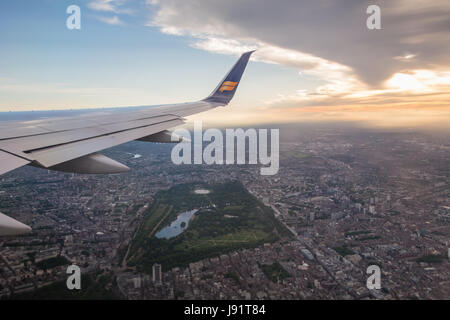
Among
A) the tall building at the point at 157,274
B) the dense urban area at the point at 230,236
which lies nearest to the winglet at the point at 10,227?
the dense urban area at the point at 230,236

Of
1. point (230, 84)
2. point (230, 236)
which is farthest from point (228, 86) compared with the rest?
point (230, 236)

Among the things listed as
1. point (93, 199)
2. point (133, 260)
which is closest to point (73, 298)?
point (133, 260)

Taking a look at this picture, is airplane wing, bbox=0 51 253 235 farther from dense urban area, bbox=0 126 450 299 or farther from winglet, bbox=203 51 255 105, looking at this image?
dense urban area, bbox=0 126 450 299

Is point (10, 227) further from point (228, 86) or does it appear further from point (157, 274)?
point (157, 274)

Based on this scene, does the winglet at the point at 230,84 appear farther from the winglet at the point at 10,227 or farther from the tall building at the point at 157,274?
the tall building at the point at 157,274

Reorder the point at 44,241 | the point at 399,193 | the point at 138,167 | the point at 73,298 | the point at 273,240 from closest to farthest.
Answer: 1. the point at 73,298
2. the point at 44,241
3. the point at 273,240
4. the point at 399,193
5. the point at 138,167

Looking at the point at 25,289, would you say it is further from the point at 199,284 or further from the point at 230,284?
the point at 230,284

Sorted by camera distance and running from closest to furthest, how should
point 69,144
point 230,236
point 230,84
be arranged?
point 69,144
point 230,84
point 230,236
